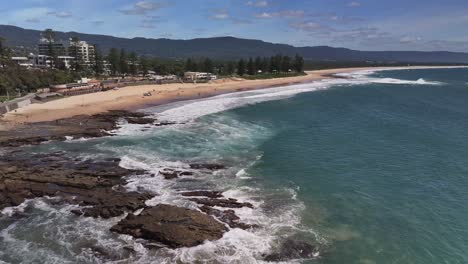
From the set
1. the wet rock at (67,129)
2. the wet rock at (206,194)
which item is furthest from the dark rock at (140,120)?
the wet rock at (206,194)

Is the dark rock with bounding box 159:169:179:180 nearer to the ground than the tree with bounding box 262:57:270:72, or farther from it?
nearer to the ground

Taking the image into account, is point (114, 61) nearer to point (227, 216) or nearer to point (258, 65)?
point (258, 65)

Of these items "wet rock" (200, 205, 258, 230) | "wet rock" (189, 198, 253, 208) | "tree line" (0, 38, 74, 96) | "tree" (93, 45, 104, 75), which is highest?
"tree" (93, 45, 104, 75)

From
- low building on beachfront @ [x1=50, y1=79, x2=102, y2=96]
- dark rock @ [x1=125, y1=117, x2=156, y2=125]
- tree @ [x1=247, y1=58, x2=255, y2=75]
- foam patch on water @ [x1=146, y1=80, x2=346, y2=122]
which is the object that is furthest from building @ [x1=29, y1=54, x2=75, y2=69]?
dark rock @ [x1=125, y1=117, x2=156, y2=125]

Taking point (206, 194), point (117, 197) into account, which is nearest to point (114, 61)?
point (117, 197)

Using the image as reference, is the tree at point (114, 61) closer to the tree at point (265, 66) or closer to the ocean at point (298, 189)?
the tree at point (265, 66)

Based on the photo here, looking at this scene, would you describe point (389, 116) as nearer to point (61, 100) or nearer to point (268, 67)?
point (61, 100)

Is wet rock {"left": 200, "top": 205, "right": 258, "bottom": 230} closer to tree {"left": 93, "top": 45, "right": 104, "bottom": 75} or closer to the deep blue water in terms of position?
the deep blue water
